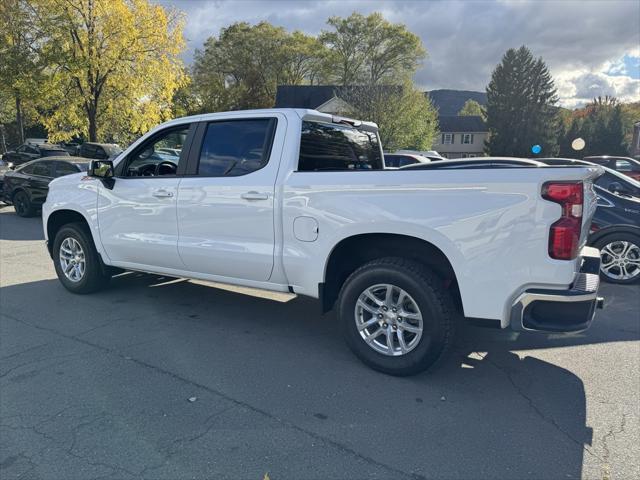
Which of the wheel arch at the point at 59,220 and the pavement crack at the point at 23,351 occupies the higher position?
the wheel arch at the point at 59,220

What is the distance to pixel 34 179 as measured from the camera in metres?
11.7

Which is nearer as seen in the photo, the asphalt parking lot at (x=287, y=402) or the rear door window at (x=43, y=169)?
the asphalt parking lot at (x=287, y=402)

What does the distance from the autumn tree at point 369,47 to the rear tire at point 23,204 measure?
138 feet

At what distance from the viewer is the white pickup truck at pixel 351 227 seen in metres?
2.93

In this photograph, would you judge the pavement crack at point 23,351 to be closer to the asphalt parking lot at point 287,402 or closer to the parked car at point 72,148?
the asphalt parking lot at point 287,402

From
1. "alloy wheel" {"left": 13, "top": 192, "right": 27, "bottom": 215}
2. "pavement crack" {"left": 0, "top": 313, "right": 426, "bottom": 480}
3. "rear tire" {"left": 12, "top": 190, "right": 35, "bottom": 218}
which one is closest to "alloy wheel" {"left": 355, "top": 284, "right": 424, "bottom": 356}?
"pavement crack" {"left": 0, "top": 313, "right": 426, "bottom": 480}

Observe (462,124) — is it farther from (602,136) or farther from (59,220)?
(59,220)

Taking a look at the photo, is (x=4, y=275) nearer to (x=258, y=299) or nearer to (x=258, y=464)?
(x=258, y=299)

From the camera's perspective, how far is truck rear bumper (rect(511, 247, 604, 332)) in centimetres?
294

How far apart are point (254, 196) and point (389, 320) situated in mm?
1493

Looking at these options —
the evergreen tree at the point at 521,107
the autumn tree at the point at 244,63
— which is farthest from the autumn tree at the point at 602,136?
the autumn tree at the point at 244,63

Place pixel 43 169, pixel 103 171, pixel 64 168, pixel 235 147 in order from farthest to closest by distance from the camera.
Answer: pixel 43 169, pixel 64 168, pixel 103 171, pixel 235 147

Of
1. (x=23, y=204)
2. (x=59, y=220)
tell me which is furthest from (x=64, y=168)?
(x=59, y=220)

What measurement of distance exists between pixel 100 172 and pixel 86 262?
114 cm
